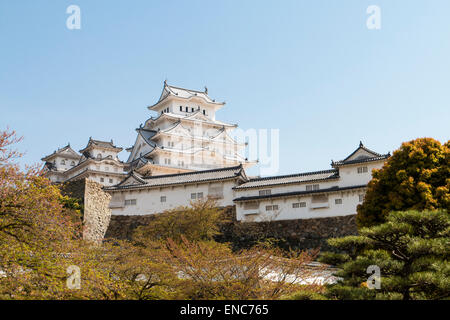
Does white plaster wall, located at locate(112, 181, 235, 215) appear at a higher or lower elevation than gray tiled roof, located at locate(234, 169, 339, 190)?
lower

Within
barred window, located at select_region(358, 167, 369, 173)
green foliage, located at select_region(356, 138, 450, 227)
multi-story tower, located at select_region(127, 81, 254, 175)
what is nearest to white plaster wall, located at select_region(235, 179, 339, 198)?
barred window, located at select_region(358, 167, 369, 173)

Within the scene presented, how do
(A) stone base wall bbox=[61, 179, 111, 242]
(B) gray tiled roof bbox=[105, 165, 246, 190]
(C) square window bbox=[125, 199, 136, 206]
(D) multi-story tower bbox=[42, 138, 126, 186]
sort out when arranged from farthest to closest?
(D) multi-story tower bbox=[42, 138, 126, 186] → (C) square window bbox=[125, 199, 136, 206] → (A) stone base wall bbox=[61, 179, 111, 242] → (B) gray tiled roof bbox=[105, 165, 246, 190]

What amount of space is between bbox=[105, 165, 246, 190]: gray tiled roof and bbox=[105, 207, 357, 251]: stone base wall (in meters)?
2.79

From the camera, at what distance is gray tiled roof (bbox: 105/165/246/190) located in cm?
3559

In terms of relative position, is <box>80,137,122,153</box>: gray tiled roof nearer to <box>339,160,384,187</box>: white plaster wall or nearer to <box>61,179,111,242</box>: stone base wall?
<box>61,179,111,242</box>: stone base wall

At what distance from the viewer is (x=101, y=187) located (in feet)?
126

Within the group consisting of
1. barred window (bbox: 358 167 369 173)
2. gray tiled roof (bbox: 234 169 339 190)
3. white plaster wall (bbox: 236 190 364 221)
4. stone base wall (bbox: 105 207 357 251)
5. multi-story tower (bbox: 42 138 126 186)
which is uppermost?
multi-story tower (bbox: 42 138 126 186)

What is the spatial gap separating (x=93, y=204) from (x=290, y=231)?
50.8 ft

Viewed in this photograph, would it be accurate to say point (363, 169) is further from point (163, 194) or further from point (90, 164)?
point (90, 164)

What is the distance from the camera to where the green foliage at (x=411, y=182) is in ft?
63.5

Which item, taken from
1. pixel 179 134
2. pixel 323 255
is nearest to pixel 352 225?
pixel 323 255

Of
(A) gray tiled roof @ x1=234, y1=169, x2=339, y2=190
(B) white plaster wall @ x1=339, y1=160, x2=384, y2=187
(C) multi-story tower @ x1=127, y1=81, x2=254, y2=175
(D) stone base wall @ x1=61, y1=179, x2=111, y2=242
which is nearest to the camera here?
(B) white plaster wall @ x1=339, y1=160, x2=384, y2=187
